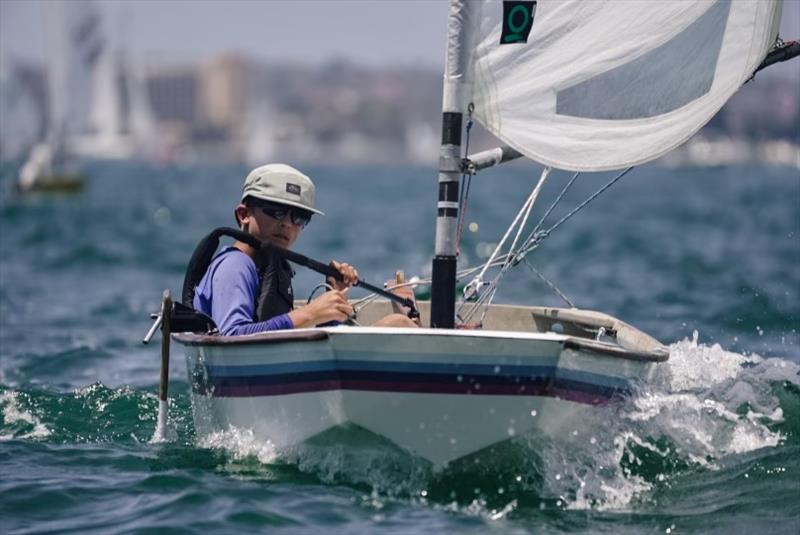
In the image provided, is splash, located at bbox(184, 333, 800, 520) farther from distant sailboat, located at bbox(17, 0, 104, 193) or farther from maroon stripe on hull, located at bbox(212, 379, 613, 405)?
distant sailboat, located at bbox(17, 0, 104, 193)

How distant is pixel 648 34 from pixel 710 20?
1.19 feet

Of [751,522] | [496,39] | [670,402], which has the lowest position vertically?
[751,522]

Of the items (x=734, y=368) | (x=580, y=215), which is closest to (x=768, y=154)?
(x=580, y=215)

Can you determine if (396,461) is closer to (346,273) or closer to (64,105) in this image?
(346,273)

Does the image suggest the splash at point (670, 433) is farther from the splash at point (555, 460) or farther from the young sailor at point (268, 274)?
the young sailor at point (268, 274)

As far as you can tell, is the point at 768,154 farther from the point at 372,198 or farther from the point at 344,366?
the point at 344,366

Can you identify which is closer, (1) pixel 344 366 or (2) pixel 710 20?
(1) pixel 344 366

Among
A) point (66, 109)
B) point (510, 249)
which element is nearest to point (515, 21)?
point (510, 249)

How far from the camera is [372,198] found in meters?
76.1

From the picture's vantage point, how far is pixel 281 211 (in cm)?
874

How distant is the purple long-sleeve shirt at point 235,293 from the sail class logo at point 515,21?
195cm

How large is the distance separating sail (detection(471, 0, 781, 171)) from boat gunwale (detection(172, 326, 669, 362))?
1307 millimetres

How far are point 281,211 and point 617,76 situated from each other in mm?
2129

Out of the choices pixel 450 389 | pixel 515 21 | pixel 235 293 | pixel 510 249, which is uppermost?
pixel 515 21
